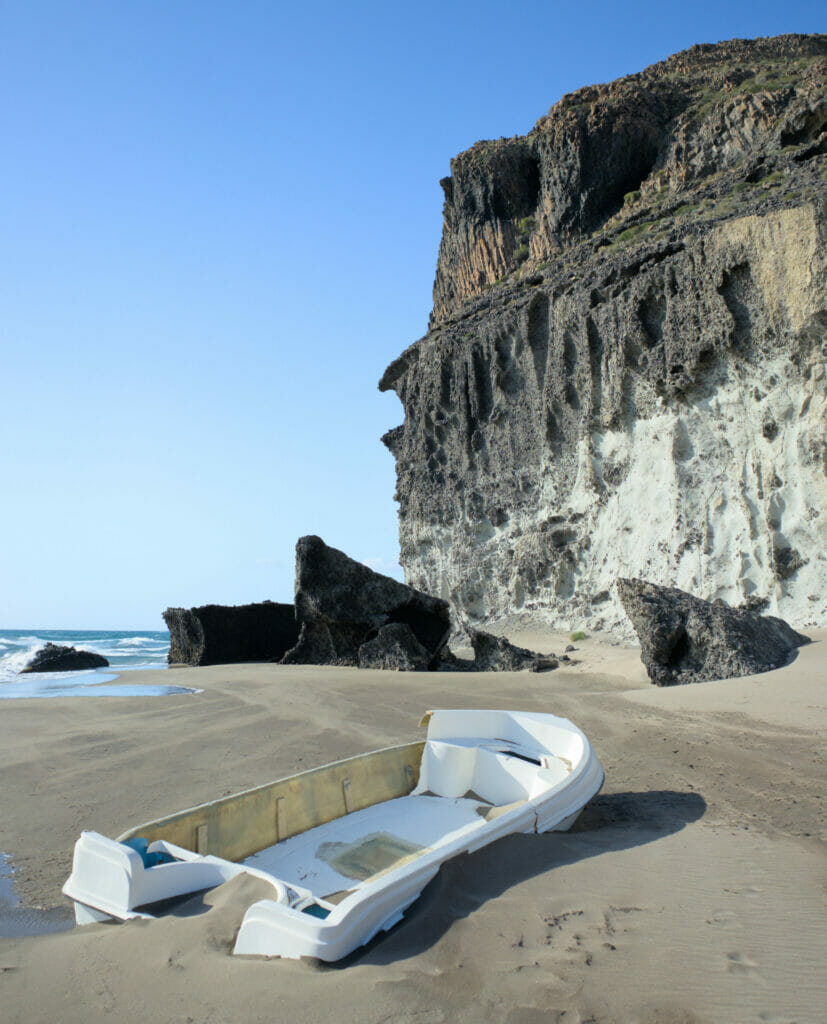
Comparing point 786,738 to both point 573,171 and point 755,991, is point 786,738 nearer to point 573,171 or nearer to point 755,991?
point 755,991

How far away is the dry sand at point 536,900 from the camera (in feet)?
8.76

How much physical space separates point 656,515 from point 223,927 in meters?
16.4

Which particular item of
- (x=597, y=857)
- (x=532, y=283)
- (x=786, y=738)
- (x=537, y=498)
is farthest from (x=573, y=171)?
(x=597, y=857)

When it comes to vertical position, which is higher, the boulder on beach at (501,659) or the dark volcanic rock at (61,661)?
the boulder on beach at (501,659)

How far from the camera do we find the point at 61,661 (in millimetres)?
24484

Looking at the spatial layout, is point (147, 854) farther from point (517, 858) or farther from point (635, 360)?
point (635, 360)

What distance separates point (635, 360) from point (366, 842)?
54.8 ft

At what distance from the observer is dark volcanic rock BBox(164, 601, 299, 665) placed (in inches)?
902

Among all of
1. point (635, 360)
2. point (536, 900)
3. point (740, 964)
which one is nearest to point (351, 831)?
point (536, 900)

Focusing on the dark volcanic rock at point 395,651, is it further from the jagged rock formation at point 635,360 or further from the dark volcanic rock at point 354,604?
the jagged rock formation at point 635,360

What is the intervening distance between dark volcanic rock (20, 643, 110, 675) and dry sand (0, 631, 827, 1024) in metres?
17.0

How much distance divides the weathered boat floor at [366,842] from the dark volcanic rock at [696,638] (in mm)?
5768

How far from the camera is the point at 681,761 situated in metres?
7.04

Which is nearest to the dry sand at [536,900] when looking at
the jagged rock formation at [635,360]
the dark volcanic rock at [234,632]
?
the jagged rock formation at [635,360]
